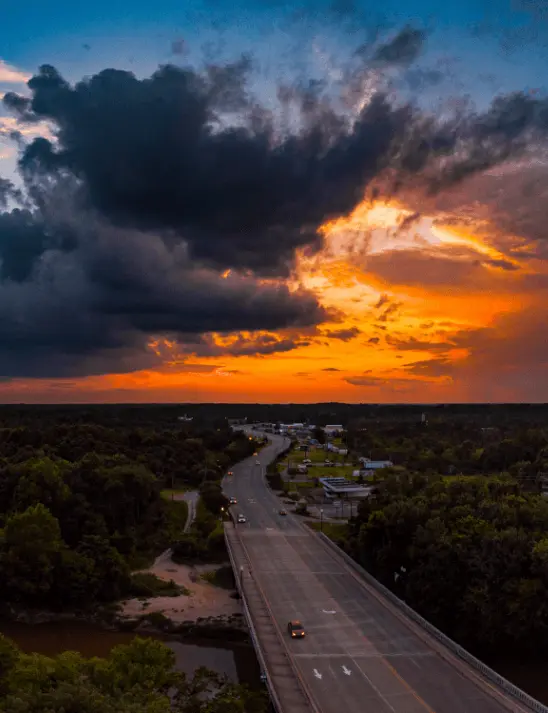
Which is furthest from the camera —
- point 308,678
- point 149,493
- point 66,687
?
point 149,493

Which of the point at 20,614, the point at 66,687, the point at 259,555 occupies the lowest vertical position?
the point at 20,614

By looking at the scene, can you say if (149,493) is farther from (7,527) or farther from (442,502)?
(442,502)

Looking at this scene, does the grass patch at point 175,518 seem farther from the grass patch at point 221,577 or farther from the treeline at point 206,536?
the grass patch at point 221,577

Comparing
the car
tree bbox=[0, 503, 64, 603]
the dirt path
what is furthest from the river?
the car

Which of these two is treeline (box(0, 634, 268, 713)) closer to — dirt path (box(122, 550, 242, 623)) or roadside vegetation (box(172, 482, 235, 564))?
dirt path (box(122, 550, 242, 623))

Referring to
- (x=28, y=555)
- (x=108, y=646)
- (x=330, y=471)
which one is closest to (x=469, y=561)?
(x=108, y=646)

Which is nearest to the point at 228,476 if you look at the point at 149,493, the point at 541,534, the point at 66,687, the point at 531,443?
the point at 149,493

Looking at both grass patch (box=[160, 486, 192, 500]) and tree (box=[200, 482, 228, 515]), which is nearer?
tree (box=[200, 482, 228, 515])
